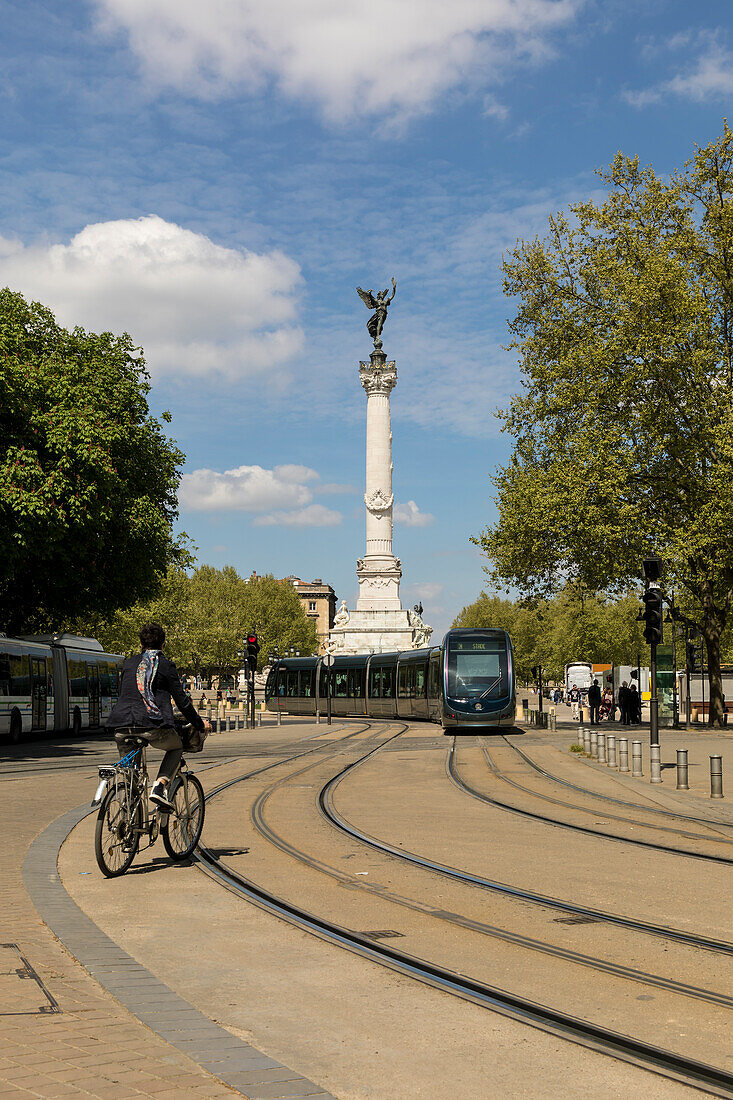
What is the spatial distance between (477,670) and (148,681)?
940 inches

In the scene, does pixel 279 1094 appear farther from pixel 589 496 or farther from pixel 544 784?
pixel 589 496

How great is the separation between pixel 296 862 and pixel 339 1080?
5.23 metres

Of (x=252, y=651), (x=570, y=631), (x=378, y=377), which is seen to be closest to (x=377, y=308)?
(x=378, y=377)

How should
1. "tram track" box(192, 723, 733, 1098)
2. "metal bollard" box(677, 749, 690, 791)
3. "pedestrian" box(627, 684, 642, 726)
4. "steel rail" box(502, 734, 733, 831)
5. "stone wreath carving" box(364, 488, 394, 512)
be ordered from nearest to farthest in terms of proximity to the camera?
"tram track" box(192, 723, 733, 1098) → "steel rail" box(502, 734, 733, 831) → "metal bollard" box(677, 749, 690, 791) → "pedestrian" box(627, 684, 642, 726) → "stone wreath carving" box(364, 488, 394, 512)

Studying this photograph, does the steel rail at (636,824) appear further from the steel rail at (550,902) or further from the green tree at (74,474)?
the green tree at (74,474)

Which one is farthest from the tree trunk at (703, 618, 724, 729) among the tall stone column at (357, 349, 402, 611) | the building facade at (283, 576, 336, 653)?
the building facade at (283, 576, 336, 653)

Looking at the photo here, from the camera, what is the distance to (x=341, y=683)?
157 ft

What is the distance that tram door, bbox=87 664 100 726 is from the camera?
3431 cm

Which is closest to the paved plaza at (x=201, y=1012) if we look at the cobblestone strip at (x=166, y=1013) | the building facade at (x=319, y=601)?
the cobblestone strip at (x=166, y=1013)

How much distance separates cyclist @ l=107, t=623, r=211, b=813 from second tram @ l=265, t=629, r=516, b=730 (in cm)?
2365

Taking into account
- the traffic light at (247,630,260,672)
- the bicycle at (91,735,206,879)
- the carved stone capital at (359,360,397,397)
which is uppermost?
the carved stone capital at (359,360,397,397)

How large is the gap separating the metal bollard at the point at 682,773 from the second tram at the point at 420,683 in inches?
603

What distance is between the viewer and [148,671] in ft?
28.1

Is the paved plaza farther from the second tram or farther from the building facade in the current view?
the building facade
